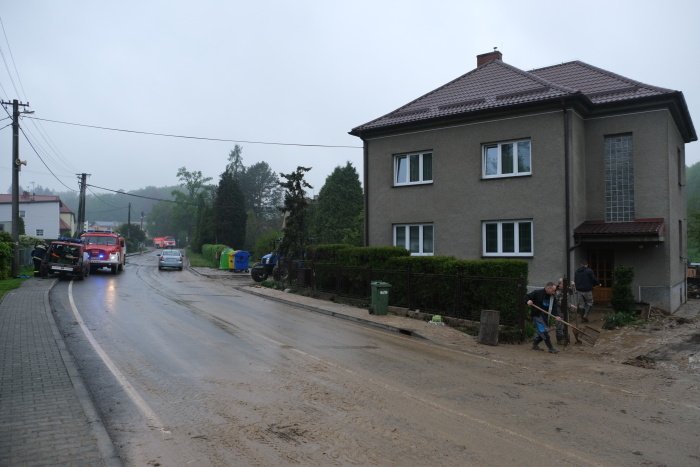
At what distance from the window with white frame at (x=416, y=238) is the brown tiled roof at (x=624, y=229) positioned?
17.1ft

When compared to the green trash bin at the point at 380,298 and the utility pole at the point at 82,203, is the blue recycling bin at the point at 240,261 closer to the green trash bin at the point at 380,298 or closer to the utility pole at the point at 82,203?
the utility pole at the point at 82,203

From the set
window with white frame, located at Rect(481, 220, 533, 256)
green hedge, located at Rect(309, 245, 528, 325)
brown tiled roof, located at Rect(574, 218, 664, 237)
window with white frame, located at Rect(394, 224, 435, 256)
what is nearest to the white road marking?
green hedge, located at Rect(309, 245, 528, 325)

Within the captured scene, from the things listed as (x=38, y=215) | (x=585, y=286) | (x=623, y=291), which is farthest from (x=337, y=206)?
(x=38, y=215)

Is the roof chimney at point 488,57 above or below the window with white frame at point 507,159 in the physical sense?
above

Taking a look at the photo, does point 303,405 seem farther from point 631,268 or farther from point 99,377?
point 631,268

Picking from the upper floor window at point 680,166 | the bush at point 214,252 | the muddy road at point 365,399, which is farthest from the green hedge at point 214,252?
the upper floor window at point 680,166

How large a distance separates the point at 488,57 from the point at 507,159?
762 cm

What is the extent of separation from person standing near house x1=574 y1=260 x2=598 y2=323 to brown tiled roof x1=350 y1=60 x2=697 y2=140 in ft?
17.7

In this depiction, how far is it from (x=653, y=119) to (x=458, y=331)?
987cm

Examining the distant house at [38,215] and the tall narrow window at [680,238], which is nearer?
the tall narrow window at [680,238]

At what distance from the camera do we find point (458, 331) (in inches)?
535

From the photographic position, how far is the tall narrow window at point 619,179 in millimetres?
17562

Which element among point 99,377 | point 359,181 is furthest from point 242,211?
point 99,377

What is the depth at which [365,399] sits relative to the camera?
697 centimetres
